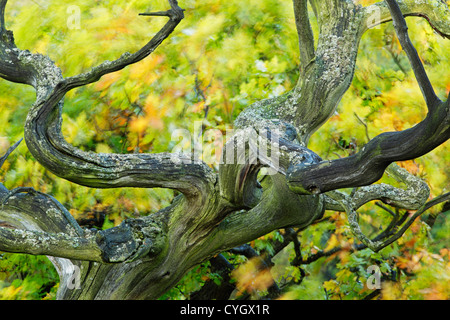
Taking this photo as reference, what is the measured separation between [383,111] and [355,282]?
2.20 metres

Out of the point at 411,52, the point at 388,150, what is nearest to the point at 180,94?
the point at 388,150

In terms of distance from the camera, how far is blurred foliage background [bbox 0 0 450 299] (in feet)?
19.0

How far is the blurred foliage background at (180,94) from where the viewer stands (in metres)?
5.78

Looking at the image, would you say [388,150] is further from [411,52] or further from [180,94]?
[180,94]

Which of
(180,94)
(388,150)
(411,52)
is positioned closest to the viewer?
(411,52)

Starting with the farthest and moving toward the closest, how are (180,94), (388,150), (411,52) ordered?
(180,94)
(388,150)
(411,52)

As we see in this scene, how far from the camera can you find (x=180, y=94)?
616cm

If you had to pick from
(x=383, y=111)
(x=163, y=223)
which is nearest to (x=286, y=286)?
(x=383, y=111)

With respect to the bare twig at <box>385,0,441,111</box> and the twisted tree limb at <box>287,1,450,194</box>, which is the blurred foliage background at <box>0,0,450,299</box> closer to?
the twisted tree limb at <box>287,1,450,194</box>

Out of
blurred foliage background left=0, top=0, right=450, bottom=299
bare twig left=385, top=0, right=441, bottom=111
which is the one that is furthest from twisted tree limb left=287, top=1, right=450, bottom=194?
blurred foliage background left=0, top=0, right=450, bottom=299

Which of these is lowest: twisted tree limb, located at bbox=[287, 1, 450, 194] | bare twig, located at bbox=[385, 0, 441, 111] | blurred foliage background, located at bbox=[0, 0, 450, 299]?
twisted tree limb, located at bbox=[287, 1, 450, 194]

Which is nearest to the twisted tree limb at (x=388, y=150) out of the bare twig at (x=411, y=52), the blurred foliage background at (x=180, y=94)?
the bare twig at (x=411, y=52)

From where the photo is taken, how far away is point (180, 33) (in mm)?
6105

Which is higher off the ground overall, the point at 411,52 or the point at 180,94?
the point at 180,94
